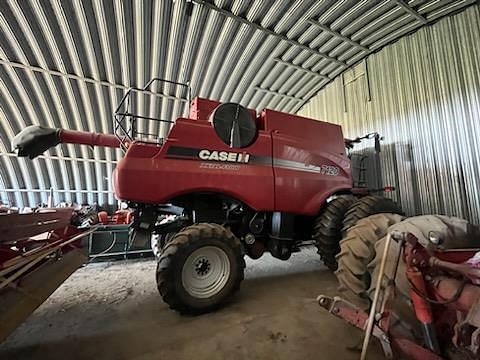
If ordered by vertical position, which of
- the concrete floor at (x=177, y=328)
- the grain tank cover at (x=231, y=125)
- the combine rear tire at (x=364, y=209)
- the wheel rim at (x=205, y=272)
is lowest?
the concrete floor at (x=177, y=328)

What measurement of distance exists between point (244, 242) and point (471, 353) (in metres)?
2.30

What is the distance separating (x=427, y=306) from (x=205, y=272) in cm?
191

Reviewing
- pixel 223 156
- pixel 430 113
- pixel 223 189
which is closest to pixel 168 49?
pixel 223 156

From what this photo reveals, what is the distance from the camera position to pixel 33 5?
3.58 m

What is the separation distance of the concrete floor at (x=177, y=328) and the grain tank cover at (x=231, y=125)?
1.85 metres

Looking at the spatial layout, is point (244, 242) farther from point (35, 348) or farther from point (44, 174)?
point (44, 174)

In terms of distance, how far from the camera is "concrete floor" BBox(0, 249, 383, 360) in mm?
1814

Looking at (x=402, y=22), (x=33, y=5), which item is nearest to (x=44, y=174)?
(x=33, y=5)

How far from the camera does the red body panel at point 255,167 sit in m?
2.61

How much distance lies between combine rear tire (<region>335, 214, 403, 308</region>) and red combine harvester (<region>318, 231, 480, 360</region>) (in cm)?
25

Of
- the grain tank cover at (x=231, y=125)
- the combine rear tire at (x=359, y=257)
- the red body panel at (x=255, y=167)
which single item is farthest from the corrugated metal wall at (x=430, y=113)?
the grain tank cover at (x=231, y=125)

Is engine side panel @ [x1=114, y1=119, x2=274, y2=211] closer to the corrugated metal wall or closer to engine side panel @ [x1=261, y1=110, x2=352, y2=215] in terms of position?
engine side panel @ [x1=261, y1=110, x2=352, y2=215]

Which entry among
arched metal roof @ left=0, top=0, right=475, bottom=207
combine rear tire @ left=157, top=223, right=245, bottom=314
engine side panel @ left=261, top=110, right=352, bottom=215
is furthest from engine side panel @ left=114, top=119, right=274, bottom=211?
arched metal roof @ left=0, top=0, right=475, bottom=207

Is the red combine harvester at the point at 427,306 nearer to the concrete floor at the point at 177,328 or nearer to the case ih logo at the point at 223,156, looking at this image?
the concrete floor at the point at 177,328
